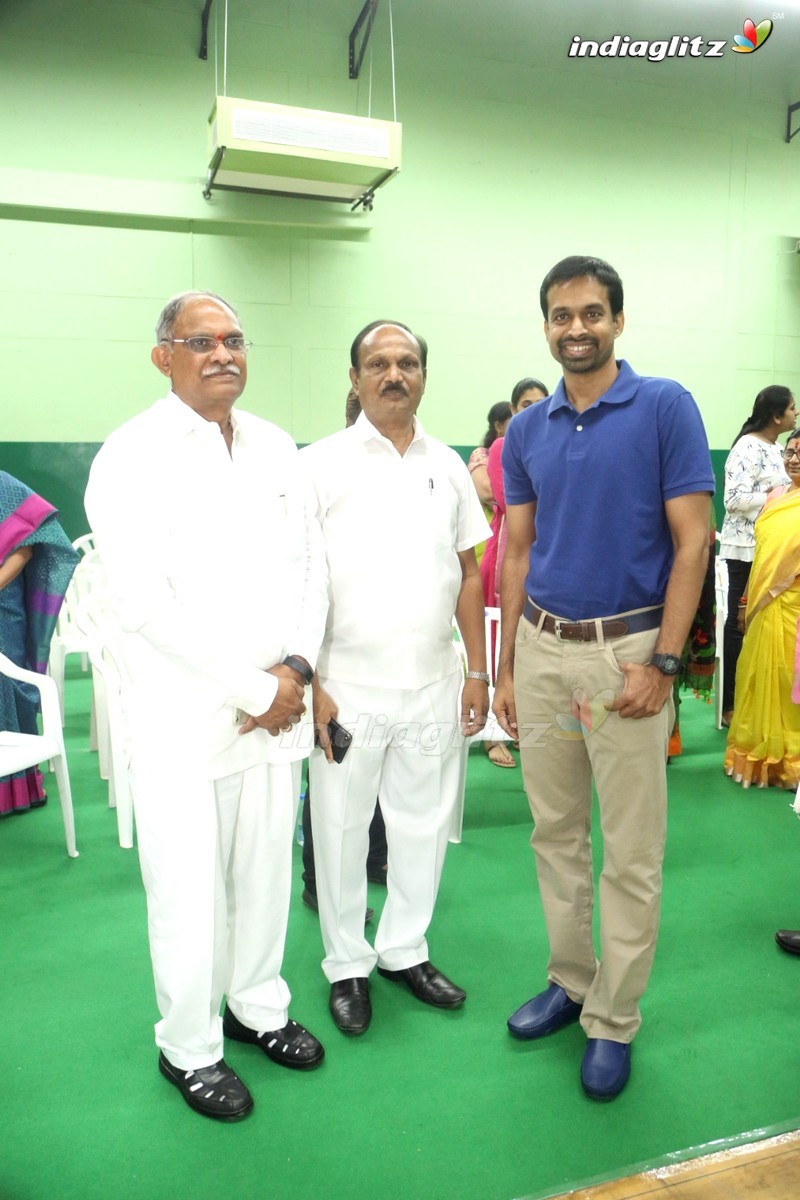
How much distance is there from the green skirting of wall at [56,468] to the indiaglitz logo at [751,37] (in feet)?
19.3

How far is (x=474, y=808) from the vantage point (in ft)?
11.2

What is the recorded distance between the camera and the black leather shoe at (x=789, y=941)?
240 centimetres

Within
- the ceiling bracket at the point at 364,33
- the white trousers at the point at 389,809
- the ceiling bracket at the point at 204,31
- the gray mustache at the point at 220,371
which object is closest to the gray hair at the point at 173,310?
the gray mustache at the point at 220,371

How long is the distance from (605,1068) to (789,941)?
0.87 metres

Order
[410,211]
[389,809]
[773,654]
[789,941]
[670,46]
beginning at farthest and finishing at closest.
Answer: [670,46], [410,211], [773,654], [789,941], [389,809]

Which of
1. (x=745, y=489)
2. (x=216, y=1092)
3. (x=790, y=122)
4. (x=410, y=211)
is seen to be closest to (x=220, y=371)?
(x=216, y=1092)

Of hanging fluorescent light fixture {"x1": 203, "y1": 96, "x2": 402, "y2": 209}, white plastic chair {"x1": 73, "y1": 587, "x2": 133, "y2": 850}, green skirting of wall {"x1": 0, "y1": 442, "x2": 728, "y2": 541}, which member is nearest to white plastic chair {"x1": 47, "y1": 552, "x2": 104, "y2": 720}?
white plastic chair {"x1": 73, "y1": 587, "x2": 133, "y2": 850}

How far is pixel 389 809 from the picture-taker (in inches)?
84.4

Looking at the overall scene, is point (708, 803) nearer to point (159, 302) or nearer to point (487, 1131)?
point (487, 1131)

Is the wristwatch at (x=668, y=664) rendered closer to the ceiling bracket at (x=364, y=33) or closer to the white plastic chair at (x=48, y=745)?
the white plastic chair at (x=48, y=745)

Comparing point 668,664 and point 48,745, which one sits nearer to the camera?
point 668,664

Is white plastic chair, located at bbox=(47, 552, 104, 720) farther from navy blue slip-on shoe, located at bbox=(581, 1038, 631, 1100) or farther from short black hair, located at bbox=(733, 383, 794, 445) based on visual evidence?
Result: short black hair, located at bbox=(733, 383, 794, 445)

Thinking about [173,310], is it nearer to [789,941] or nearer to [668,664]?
[668,664]

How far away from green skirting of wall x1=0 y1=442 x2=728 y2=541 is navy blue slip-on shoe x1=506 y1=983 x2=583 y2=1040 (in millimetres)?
4820
